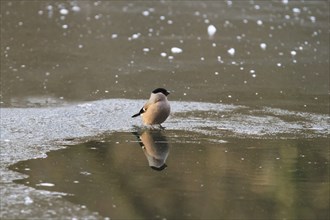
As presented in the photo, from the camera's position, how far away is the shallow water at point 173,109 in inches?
200

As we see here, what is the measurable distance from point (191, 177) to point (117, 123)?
1.85 metres

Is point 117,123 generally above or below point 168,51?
above

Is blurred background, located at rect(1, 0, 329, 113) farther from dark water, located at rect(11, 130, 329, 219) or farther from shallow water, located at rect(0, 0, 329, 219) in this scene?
dark water, located at rect(11, 130, 329, 219)

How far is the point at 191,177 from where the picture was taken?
555 centimetres

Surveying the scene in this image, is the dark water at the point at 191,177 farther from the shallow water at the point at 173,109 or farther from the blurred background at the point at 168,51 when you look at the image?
the blurred background at the point at 168,51

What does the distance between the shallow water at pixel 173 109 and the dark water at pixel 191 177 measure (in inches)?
0.5

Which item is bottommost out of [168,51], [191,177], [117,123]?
[168,51]

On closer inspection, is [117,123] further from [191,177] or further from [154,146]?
[191,177]

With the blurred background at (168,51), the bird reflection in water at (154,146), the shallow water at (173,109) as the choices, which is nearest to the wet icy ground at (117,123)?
the shallow water at (173,109)

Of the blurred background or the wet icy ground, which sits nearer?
the wet icy ground

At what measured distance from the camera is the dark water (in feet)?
16.0

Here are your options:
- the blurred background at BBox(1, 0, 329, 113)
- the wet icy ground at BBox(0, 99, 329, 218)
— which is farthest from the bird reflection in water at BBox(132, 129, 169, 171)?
the blurred background at BBox(1, 0, 329, 113)

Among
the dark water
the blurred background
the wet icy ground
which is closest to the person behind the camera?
the dark water

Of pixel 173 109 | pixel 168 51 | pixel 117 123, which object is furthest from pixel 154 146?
pixel 168 51
